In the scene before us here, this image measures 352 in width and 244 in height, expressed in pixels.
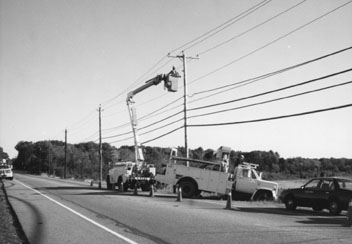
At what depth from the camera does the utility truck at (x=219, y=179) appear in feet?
77.0

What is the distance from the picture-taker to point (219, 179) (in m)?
24.0

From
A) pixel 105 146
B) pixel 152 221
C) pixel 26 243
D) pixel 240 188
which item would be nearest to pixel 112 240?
pixel 26 243

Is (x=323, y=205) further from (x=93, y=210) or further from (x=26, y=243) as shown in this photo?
(x=26, y=243)

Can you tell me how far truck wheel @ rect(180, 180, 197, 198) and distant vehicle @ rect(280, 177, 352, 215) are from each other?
6749 millimetres

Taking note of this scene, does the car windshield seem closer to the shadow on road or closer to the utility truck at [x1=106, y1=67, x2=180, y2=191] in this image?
the shadow on road

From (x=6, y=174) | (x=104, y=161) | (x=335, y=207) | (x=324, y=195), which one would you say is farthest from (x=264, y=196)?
(x=104, y=161)

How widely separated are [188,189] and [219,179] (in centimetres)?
204

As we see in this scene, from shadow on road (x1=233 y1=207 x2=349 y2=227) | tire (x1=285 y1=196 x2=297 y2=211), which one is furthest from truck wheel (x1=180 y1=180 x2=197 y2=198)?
shadow on road (x1=233 y1=207 x2=349 y2=227)

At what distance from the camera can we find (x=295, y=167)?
382 feet

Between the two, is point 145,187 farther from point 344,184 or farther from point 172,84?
point 344,184

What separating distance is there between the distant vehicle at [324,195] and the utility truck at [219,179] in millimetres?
4443

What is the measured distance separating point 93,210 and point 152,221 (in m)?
3.98

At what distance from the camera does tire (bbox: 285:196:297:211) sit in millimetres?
18641

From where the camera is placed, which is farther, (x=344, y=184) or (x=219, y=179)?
(x=219, y=179)
